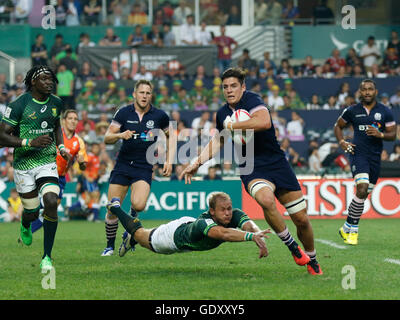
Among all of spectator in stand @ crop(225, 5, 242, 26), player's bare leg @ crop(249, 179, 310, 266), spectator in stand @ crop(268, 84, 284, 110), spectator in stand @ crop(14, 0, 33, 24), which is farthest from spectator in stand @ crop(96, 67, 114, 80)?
player's bare leg @ crop(249, 179, 310, 266)

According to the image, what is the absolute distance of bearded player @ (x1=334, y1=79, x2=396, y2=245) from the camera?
13.7 metres

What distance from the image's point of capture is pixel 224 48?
27969 mm

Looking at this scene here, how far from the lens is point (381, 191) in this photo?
21.4 meters

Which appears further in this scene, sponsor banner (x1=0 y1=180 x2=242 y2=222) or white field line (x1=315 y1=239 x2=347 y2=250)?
sponsor banner (x1=0 y1=180 x2=242 y2=222)

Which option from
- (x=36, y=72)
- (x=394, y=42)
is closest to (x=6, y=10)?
(x=394, y=42)

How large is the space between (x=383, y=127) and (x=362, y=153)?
63 cm

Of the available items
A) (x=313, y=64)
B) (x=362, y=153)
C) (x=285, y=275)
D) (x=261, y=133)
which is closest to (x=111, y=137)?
(x=261, y=133)

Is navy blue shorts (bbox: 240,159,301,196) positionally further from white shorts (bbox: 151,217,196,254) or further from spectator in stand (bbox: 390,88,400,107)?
spectator in stand (bbox: 390,88,400,107)

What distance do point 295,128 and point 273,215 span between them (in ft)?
49.0

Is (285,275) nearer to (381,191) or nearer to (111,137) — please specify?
(111,137)

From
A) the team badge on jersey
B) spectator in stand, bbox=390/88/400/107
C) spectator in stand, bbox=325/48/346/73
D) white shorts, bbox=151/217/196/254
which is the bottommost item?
white shorts, bbox=151/217/196/254

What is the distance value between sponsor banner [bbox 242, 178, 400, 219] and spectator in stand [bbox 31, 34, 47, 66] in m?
→ 9.59

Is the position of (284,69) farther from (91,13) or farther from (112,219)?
(112,219)
